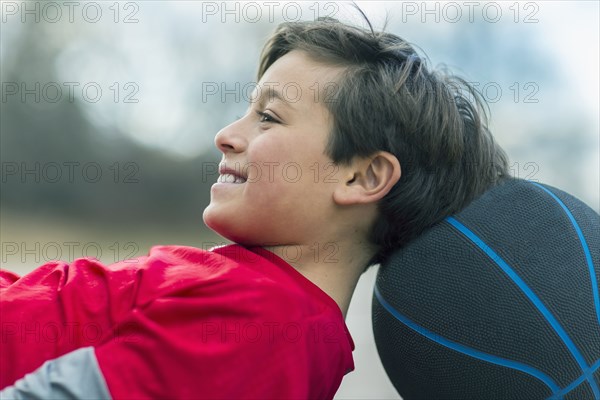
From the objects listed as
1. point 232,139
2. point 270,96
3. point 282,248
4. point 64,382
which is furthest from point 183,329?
point 270,96

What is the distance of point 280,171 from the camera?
190 centimetres

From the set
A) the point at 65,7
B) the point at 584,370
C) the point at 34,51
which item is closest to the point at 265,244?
the point at 584,370

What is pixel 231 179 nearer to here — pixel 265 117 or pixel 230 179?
pixel 230 179

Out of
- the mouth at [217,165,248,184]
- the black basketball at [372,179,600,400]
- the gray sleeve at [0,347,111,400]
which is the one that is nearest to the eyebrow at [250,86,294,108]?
the mouth at [217,165,248,184]

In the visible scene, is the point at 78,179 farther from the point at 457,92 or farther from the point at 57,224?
the point at 457,92

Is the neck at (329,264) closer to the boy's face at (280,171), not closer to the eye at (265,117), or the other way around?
the boy's face at (280,171)

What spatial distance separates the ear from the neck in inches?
5.5

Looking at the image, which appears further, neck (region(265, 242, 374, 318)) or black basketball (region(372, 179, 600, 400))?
neck (region(265, 242, 374, 318))

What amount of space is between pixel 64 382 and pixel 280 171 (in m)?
0.74

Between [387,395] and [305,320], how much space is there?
203 centimetres

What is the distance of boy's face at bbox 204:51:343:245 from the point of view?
1.91 meters

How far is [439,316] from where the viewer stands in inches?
73.5

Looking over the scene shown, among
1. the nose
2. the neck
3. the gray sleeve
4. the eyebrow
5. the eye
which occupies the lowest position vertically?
the gray sleeve

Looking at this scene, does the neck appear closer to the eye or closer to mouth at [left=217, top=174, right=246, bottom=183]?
mouth at [left=217, top=174, right=246, bottom=183]
